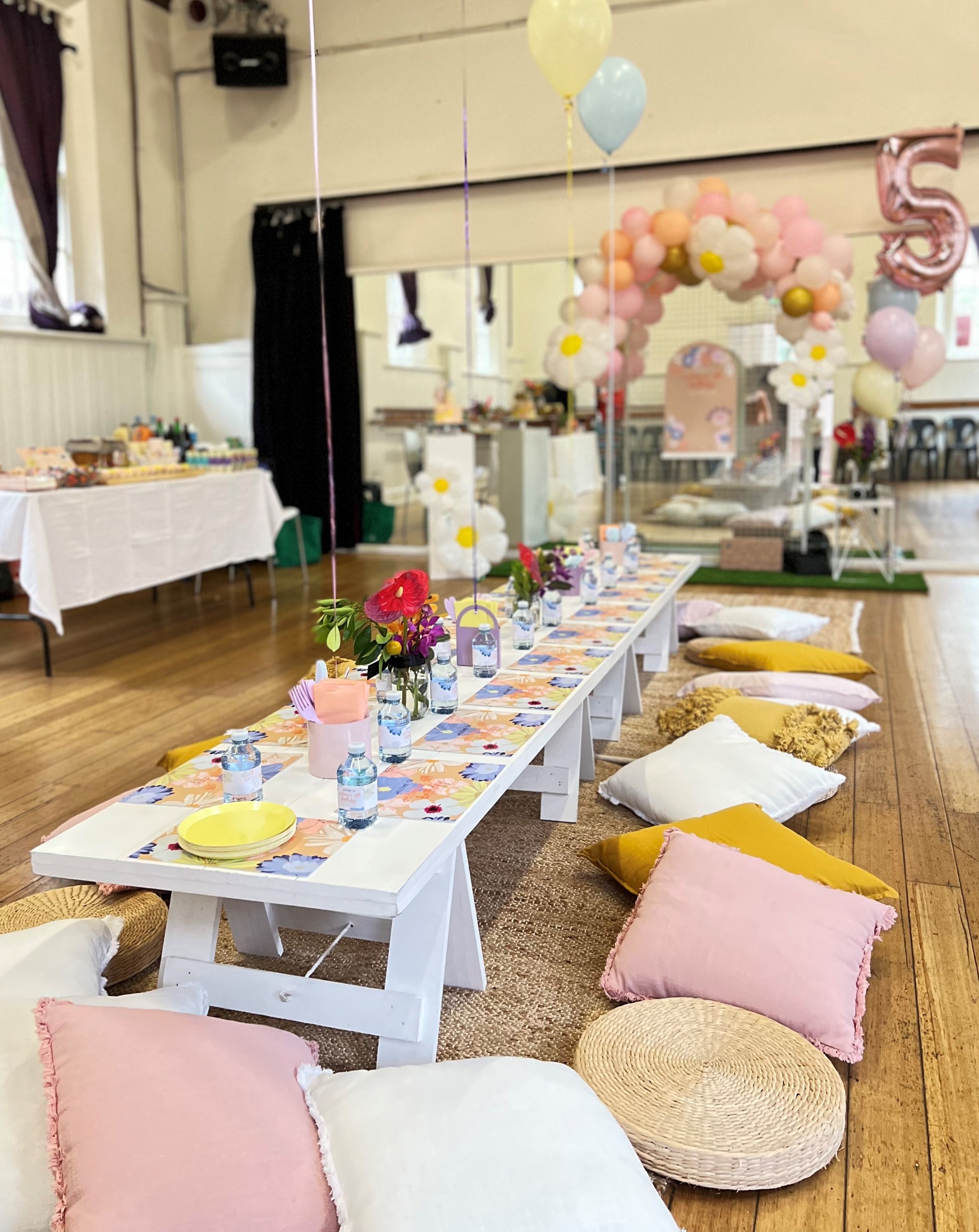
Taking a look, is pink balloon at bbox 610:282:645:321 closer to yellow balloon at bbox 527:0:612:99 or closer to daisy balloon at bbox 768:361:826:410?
daisy balloon at bbox 768:361:826:410

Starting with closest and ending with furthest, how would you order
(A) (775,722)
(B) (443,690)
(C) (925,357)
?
(B) (443,690)
(A) (775,722)
(C) (925,357)

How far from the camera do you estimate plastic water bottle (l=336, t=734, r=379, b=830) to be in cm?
191

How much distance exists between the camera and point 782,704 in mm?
3494

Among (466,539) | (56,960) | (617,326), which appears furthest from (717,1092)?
(617,326)

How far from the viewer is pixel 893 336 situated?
646cm

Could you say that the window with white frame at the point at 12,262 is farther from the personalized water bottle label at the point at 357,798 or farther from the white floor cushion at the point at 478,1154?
the white floor cushion at the point at 478,1154

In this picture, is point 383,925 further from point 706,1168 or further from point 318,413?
point 318,413

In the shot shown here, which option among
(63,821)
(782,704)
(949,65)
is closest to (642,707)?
(782,704)

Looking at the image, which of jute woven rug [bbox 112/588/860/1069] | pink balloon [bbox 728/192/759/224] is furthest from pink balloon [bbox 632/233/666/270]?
jute woven rug [bbox 112/588/860/1069]

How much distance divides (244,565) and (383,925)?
14.4ft

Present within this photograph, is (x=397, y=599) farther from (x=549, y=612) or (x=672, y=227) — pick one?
(x=672, y=227)

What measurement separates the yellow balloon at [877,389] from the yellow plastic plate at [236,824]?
574cm

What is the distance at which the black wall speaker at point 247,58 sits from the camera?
783 centimetres

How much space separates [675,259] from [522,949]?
5.19 m
